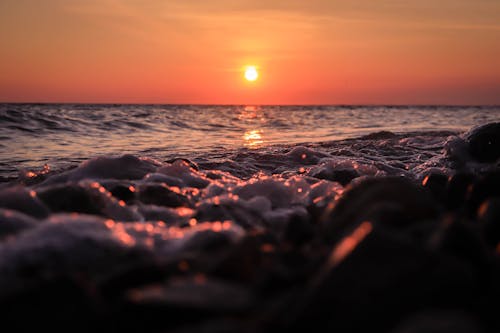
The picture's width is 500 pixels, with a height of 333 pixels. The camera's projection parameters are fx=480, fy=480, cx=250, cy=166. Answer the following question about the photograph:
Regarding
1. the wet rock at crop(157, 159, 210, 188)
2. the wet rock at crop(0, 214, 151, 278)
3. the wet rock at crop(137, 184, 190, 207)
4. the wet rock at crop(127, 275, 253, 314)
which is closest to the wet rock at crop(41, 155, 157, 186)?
the wet rock at crop(157, 159, 210, 188)

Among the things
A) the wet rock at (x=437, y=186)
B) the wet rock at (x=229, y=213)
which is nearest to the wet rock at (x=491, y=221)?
the wet rock at (x=437, y=186)

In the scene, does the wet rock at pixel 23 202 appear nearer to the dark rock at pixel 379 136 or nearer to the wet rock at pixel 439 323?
the wet rock at pixel 439 323

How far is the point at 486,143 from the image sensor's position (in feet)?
21.0

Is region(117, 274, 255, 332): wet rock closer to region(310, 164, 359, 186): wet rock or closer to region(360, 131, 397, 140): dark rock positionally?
region(310, 164, 359, 186): wet rock

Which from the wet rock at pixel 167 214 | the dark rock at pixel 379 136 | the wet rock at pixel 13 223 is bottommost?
Answer: the dark rock at pixel 379 136

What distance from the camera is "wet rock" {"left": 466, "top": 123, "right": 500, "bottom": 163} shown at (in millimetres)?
6235

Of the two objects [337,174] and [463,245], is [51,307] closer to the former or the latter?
[463,245]

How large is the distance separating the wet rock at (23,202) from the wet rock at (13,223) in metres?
0.21

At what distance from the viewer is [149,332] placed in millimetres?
1321

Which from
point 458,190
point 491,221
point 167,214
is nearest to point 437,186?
point 458,190

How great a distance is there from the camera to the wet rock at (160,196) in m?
3.43

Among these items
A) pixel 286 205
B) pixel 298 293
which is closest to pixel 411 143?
pixel 286 205

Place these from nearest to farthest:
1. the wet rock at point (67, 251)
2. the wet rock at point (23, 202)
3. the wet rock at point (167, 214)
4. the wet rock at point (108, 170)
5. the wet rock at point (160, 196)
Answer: the wet rock at point (67, 251)
the wet rock at point (23, 202)
the wet rock at point (167, 214)
the wet rock at point (160, 196)
the wet rock at point (108, 170)

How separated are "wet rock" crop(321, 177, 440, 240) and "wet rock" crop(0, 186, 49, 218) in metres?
1.65
